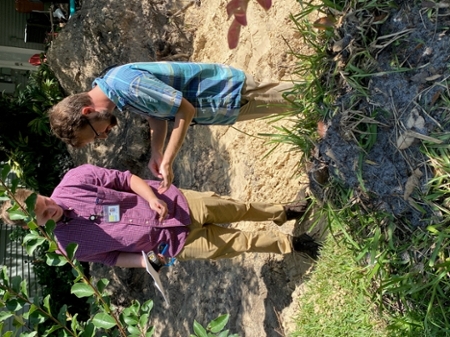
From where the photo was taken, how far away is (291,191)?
3285mm

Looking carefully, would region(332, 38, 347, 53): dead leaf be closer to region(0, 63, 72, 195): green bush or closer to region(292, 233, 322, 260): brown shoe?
region(292, 233, 322, 260): brown shoe

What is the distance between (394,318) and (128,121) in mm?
3591

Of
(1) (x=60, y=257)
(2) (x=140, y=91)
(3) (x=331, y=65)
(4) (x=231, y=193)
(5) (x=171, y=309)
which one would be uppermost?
(3) (x=331, y=65)

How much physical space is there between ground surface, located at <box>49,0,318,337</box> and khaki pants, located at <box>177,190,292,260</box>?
0.66ft

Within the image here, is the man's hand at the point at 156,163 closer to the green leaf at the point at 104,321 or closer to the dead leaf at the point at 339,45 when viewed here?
the green leaf at the point at 104,321

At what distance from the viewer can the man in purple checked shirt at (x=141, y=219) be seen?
2643 millimetres

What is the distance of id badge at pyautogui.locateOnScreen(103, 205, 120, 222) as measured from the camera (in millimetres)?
2680

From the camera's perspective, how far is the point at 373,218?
191 centimetres

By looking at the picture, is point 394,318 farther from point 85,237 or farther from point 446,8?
point 85,237

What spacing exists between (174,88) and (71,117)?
554mm

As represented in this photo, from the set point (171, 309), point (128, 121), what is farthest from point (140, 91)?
point (171, 309)

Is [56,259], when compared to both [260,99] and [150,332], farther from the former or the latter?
[260,99]

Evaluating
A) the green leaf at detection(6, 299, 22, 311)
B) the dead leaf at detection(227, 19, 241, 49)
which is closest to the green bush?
the green leaf at detection(6, 299, 22, 311)

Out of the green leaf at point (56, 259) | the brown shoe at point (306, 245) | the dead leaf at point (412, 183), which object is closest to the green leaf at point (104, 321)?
the green leaf at point (56, 259)
